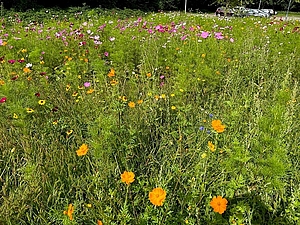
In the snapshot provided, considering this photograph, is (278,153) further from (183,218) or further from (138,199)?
(138,199)

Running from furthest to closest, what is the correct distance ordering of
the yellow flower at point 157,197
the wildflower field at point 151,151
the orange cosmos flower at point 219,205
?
1. the wildflower field at point 151,151
2. the orange cosmos flower at point 219,205
3. the yellow flower at point 157,197

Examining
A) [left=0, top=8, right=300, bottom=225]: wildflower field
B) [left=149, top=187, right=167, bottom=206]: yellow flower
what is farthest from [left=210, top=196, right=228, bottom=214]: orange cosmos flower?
[left=149, top=187, right=167, bottom=206]: yellow flower

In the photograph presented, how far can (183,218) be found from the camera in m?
1.35

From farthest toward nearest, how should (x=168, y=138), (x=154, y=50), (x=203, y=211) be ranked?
(x=154, y=50), (x=168, y=138), (x=203, y=211)

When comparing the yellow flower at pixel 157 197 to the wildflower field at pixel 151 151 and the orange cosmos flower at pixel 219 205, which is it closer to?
the wildflower field at pixel 151 151

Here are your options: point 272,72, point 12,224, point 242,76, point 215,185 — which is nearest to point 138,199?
point 215,185

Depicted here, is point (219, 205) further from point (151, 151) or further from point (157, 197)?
point (151, 151)

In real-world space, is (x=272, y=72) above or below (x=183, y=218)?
above

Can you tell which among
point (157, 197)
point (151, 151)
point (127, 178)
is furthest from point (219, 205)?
point (151, 151)

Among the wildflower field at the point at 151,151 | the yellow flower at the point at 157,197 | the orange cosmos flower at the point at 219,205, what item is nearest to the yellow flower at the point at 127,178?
the wildflower field at the point at 151,151

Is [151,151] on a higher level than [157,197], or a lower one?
lower

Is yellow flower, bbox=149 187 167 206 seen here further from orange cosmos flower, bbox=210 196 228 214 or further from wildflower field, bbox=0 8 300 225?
orange cosmos flower, bbox=210 196 228 214

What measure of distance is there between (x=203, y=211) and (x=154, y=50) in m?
2.18

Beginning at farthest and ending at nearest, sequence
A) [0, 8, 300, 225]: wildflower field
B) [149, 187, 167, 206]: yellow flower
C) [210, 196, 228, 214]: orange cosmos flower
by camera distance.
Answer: [0, 8, 300, 225]: wildflower field, [210, 196, 228, 214]: orange cosmos flower, [149, 187, 167, 206]: yellow flower
